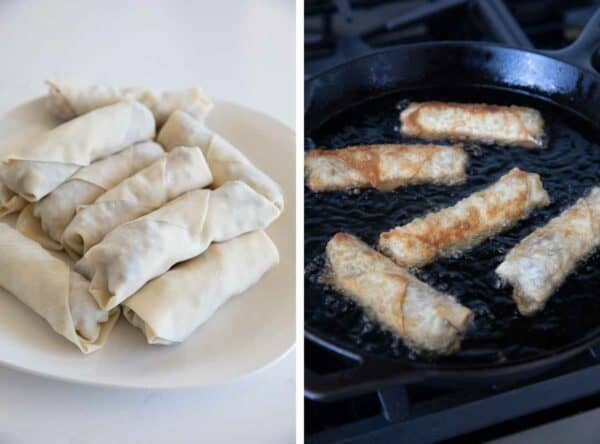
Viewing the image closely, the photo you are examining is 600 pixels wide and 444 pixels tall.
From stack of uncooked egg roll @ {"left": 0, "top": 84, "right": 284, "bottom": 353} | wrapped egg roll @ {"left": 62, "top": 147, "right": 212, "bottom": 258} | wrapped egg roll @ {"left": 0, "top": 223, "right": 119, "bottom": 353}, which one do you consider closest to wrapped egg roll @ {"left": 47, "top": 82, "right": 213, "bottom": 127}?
stack of uncooked egg roll @ {"left": 0, "top": 84, "right": 284, "bottom": 353}

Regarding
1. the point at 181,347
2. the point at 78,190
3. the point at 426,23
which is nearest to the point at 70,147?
the point at 78,190

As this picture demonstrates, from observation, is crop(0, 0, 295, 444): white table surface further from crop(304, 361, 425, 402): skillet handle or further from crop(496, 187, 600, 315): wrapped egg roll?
crop(496, 187, 600, 315): wrapped egg roll

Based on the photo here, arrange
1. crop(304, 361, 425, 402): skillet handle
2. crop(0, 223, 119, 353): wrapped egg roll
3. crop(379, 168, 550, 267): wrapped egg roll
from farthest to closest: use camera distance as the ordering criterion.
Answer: crop(379, 168, 550, 267): wrapped egg roll
crop(0, 223, 119, 353): wrapped egg roll
crop(304, 361, 425, 402): skillet handle

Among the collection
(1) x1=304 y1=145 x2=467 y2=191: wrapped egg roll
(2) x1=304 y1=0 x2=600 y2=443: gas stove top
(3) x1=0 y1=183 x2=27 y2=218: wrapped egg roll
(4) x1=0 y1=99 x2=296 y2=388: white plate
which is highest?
(1) x1=304 y1=145 x2=467 y2=191: wrapped egg roll

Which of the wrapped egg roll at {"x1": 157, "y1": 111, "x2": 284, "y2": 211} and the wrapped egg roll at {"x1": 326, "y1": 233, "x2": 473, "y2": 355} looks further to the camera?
the wrapped egg roll at {"x1": 157, "y1": 111, "x2": 284, "y2": 211}

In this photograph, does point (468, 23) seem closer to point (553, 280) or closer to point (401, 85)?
point (401, 85)

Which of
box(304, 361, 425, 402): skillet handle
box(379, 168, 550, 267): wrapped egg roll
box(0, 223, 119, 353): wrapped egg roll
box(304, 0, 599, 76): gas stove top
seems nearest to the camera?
box(304, 361, 425, 402): skillet handle

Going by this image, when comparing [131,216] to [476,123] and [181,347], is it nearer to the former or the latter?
[181,347]

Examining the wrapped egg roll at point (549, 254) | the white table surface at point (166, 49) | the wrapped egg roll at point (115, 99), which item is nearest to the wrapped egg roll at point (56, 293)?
the white table surface at point (166, 49)
